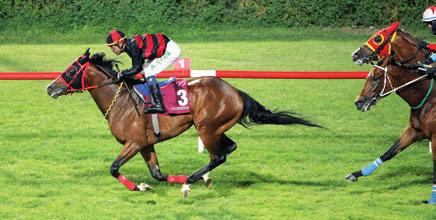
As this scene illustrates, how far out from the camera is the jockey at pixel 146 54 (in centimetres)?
865

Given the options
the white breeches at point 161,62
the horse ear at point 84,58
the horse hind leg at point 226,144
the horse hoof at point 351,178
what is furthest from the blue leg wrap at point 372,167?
the horse ear at point 84,58

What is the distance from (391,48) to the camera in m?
8.68

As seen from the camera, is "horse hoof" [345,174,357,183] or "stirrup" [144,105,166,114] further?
"horse hoof" [345,174,357,183]

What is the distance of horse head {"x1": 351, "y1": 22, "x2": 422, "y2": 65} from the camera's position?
28.2 ft

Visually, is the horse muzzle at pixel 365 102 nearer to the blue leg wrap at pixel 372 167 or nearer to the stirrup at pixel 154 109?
the blue leg wrap at pixel 372 167

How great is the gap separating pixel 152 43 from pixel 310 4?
14.1 m

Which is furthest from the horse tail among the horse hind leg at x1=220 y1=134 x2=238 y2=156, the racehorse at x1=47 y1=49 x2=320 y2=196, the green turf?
the green turf

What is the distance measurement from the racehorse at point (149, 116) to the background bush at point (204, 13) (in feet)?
44.0

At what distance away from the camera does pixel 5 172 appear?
31.6ft

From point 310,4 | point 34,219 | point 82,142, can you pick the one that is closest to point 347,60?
point 310,4

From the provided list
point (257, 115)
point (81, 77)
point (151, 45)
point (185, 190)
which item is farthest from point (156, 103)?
point (257, 115)

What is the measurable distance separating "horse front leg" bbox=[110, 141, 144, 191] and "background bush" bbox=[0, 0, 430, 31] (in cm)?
1373

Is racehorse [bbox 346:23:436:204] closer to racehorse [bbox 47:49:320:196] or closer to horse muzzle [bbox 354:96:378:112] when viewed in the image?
horse muzzle [bbox 354:96:378:112]

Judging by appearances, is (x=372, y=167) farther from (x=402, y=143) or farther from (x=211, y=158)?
(x=211, y=158)
